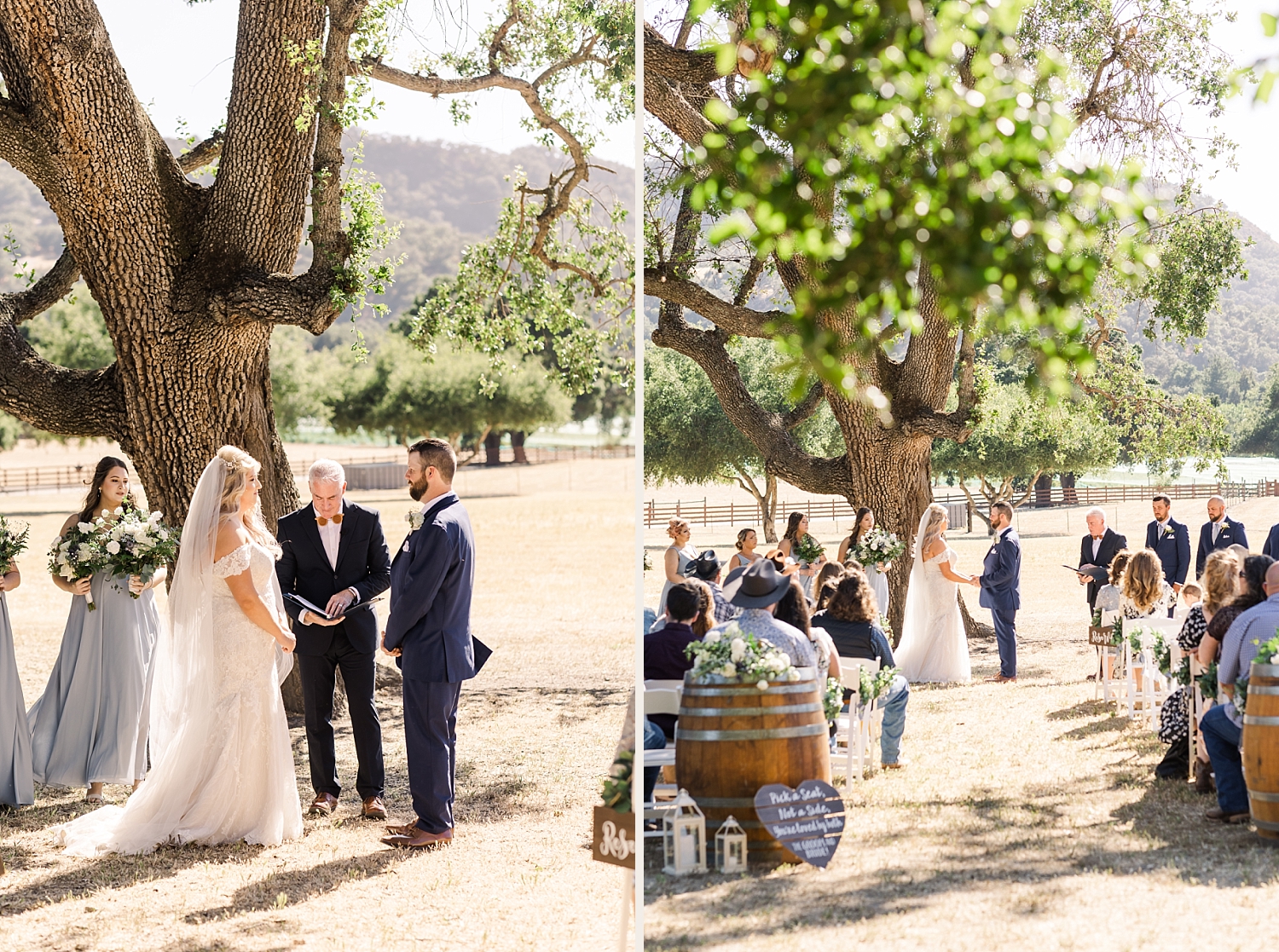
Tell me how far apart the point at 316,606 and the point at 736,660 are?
9.66 feet

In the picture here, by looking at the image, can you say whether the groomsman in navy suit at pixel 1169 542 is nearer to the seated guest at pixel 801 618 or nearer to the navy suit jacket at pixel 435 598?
the seated guest at pixel 801 618

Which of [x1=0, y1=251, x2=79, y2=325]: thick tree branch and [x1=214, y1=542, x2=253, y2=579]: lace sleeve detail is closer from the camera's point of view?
[x1=214, y1=542, x2=253, y2=579]: lace sleeve detail

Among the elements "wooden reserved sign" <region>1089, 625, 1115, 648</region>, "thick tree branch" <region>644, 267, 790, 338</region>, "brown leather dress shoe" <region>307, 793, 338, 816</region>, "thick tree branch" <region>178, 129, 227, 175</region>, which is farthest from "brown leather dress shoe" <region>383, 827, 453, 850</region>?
"thick tree branch" <region>178, 129, 227, 175</region>

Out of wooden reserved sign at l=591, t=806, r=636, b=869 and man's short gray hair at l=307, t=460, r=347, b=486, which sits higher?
man's short gray hair at l=307, t=460, r=347, b=486

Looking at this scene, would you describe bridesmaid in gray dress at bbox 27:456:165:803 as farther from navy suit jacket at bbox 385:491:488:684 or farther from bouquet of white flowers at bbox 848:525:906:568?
bouquet of white flowers at bbox 848:525:906:568

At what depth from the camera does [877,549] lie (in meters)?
8.46

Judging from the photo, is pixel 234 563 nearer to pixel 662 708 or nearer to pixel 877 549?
pixel 662 708

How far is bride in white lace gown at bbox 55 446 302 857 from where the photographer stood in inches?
221

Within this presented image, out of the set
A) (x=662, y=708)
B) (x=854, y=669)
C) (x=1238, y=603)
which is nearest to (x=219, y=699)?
(x=662, y=708)

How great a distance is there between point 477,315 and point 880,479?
14.8 feet

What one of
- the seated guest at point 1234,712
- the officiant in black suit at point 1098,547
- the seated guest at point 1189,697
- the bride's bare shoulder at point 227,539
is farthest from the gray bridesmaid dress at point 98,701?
the officiant in black suit at point 1098,547

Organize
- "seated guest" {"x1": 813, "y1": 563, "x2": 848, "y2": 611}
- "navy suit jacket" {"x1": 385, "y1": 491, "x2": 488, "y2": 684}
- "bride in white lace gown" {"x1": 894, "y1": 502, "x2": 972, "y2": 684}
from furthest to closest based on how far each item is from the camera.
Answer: "bride in white lace gown" {"x1": 894, "y1": 502, "x2": 972, "y2": 684}, "seated guest" {"x1": 813, "y1": 563, "x2": 848, "y2": 611}, "navy suit jacket" {"x1": 385, "y1": 491, "x2": 488, "y2": 684}

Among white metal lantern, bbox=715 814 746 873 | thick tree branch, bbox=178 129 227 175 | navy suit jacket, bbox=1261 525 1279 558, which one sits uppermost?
thick tree branch, bbox=178 129 227 175

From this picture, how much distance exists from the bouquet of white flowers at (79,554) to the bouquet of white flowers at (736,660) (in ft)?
12.5
